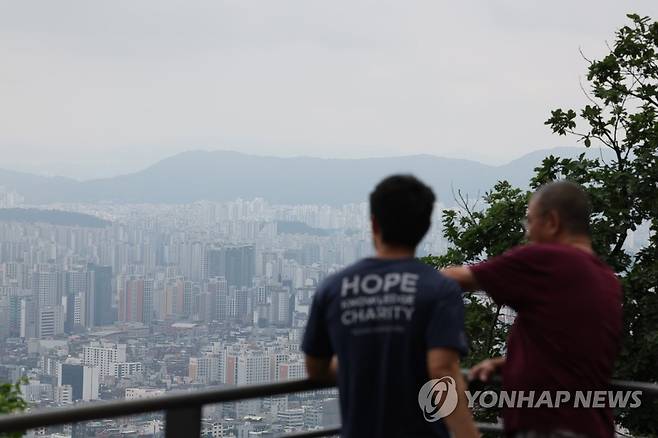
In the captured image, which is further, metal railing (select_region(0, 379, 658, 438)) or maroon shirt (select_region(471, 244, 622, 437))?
maroon shirt (select_region(471, 244, 622, 437))

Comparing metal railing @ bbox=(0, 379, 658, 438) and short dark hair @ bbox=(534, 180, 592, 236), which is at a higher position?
short dark hair @ bbox=(534, 180, 592, 236)

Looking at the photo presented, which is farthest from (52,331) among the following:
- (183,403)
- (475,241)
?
(183,403)

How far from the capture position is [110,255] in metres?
95.3

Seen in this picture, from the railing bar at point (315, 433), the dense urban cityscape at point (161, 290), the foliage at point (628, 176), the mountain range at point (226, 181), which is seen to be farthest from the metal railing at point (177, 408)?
the mountain range at point (226, 181)

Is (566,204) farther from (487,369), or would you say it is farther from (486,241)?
(486,241)

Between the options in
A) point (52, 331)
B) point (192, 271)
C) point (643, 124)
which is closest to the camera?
point (643, 124)

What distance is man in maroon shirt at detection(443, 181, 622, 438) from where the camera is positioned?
10.1ft

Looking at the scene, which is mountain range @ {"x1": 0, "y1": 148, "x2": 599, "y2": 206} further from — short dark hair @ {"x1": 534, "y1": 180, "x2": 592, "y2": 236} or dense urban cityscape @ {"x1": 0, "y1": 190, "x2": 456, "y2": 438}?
short dark hair @ {"x1": 534, "y1": 180, "x2": 592, "y2": 236}

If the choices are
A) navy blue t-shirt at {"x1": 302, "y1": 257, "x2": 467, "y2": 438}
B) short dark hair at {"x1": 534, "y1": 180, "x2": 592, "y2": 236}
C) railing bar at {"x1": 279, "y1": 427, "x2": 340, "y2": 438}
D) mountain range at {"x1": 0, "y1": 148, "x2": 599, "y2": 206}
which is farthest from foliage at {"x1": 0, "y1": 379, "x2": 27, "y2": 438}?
mountain range at {"x1": 0, "y1": 148, "x2": 599, "y2": 206}

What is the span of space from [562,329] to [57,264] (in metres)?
91.0

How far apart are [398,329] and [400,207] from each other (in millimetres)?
343

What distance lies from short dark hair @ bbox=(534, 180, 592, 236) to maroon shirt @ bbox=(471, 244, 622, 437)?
4.3 inches

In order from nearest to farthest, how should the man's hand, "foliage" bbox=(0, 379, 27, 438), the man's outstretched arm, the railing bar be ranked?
the man's outstretched arm
the man's hand
the railing bar
"foliage" bbox=(0, 379, 27, 438)

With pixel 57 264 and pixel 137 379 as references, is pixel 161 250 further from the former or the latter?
pixel 137 379
